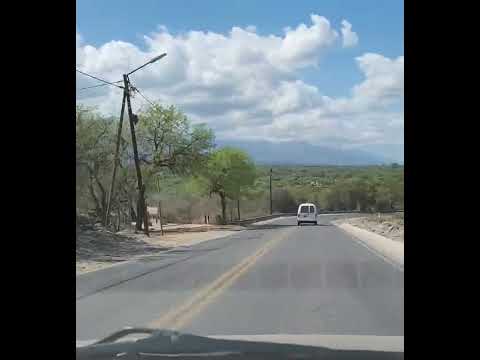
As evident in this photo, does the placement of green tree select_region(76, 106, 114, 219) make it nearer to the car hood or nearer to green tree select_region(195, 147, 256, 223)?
green tree select_region(195, 147, 256, 223)

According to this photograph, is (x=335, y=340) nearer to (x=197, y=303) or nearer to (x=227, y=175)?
(x=197, y=303)

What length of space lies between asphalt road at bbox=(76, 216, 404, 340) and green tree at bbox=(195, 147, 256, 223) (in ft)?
140

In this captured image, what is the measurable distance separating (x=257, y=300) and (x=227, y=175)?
51179mm

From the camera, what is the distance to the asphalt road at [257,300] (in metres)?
9.22

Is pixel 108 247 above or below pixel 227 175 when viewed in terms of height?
below

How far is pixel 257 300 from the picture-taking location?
11.8m

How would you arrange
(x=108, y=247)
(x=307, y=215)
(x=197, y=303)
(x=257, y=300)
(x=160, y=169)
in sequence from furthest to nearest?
(x=307, y=215) → (x=160, y=169) → (x=108, y=247) → (x=257, y=300) → (x=197, y=303)

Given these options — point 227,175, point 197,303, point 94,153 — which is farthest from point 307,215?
point 197,303

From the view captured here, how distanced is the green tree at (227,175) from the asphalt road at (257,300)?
4255 centimetres

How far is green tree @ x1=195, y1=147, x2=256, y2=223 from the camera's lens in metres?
62.5

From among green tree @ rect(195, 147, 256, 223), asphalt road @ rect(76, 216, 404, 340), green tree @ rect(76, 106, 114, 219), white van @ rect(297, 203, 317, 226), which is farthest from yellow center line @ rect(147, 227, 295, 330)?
green tree @ rect(195, 147, 256, 223)
